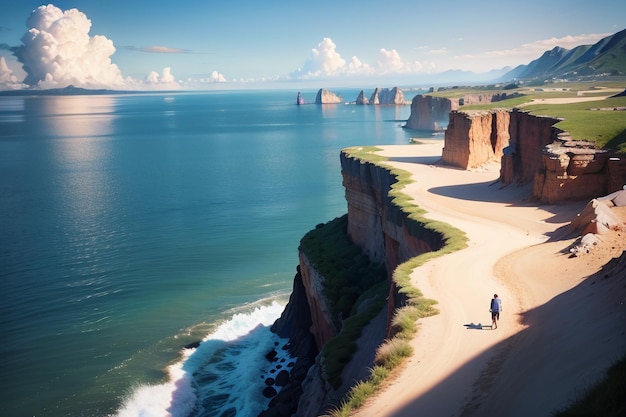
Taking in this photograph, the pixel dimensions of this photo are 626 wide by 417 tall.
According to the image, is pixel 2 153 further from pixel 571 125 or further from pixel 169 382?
pixel 571 125

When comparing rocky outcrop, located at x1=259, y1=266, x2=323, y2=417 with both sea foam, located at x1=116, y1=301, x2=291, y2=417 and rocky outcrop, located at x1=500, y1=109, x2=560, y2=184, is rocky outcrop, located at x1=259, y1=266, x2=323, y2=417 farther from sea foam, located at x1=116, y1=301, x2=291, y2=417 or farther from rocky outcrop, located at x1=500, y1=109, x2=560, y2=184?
rocky outcrop, located at x1=500, y1=109, x2=560, y2=184

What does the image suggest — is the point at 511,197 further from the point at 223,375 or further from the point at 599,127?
the point at 223,375

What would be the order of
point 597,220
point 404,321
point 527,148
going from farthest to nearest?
point 527,148 < point 597,220 < point 404,321

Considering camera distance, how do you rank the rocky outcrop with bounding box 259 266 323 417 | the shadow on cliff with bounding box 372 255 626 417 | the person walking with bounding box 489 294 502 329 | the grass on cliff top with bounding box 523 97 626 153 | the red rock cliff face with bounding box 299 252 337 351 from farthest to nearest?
the red rock cliff face with bounding box 299 252 337 351 → the grass on cliff top with bounding box 523 97 626 153 → the rocky outcrop with bounding box 259 266 323 417 → the person walking with bounding box 489 294 502 329 → the shadow on cliff with bounding box 372 255 626 417

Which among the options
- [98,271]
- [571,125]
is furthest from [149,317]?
[571,125]

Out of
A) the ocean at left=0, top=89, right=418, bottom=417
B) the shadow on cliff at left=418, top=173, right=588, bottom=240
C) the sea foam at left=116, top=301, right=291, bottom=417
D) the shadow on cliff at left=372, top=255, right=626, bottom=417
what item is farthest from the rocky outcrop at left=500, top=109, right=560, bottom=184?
the shadow on cliff at left=372, top=255, right=626, bottom=417

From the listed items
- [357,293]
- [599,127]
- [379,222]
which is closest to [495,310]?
[357,293]
